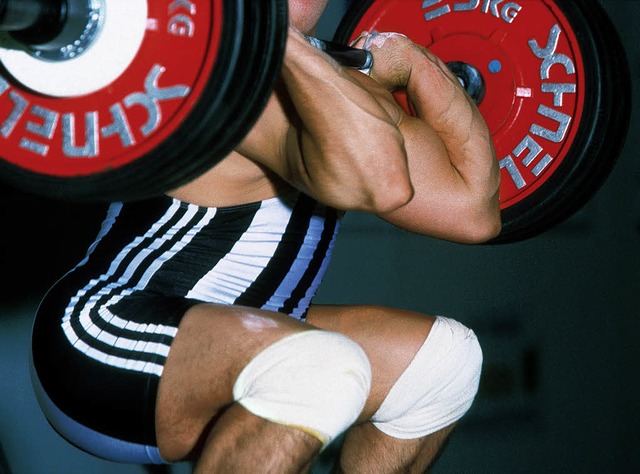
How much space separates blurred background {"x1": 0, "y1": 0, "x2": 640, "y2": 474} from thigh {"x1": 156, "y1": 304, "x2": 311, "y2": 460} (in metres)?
1.17

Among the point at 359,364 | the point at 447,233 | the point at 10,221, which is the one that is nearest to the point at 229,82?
the point at 359,364

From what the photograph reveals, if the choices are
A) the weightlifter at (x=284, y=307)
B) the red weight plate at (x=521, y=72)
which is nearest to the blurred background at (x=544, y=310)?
the red weight plate at (x=521, y=72)

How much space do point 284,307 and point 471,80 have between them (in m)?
0.58

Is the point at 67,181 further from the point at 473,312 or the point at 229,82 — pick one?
the point at 473,312

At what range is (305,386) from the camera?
92 centimetres

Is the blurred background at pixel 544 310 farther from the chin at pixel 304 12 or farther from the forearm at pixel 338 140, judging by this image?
the forearm at pixel 338 140

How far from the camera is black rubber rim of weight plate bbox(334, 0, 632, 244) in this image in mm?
1338

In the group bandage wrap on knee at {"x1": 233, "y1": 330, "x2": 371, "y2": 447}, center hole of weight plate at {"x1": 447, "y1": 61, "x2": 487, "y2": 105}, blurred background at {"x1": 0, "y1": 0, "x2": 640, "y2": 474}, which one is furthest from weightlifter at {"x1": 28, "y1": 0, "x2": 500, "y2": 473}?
blurred background at {"x1": 0, "y1": 0, "x2": 640, "y2": 474}

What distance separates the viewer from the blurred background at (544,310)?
2.23 meters

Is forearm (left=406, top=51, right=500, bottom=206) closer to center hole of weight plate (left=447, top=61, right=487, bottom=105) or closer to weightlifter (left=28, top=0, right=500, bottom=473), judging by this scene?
weightlifter (left=28, top=0, right=500, bottom=473)

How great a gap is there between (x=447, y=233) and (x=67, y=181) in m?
0.71

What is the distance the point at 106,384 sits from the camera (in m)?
0.99

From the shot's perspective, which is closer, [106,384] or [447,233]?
[106,384]

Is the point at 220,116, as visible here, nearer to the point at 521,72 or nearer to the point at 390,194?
the point at 390,194
